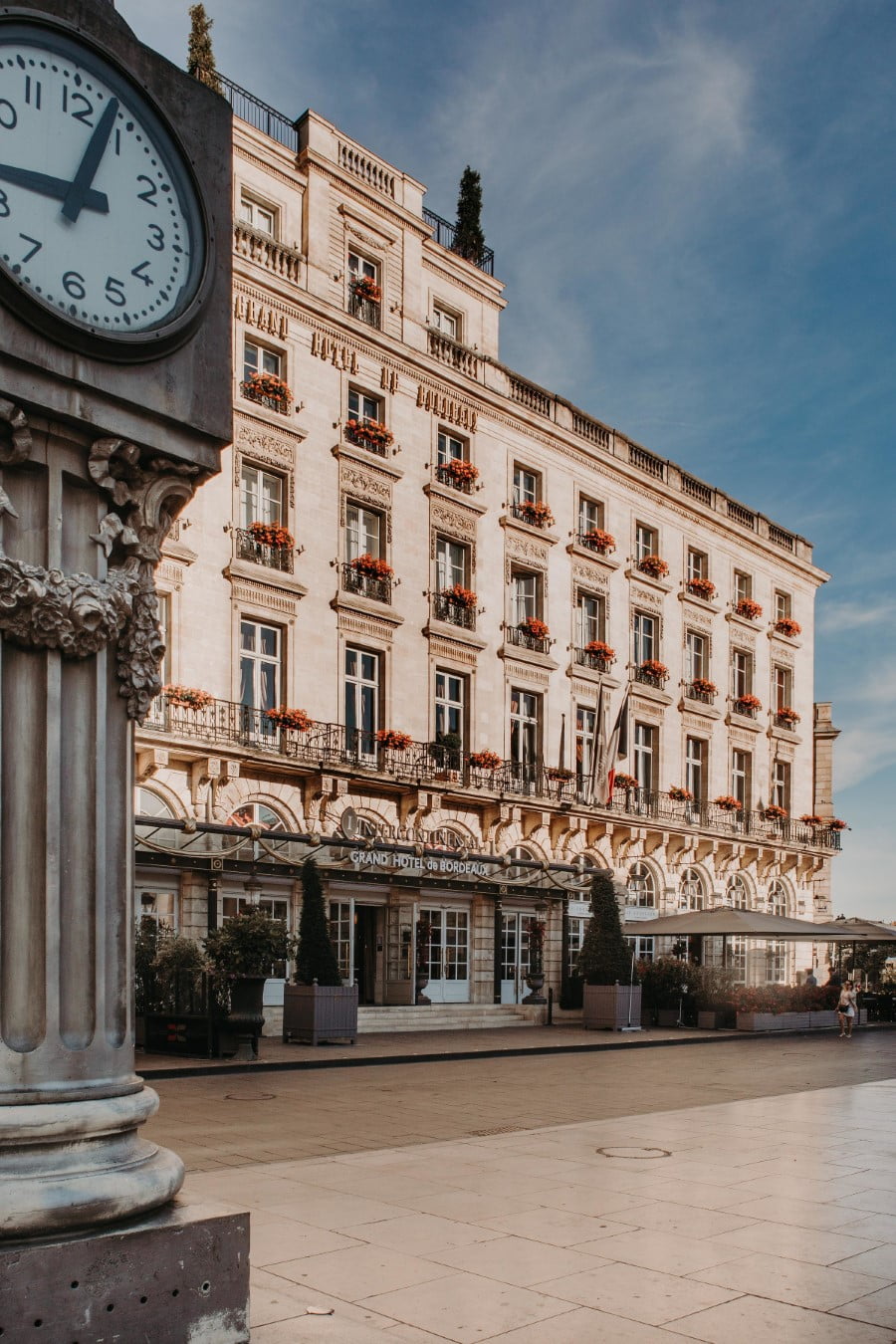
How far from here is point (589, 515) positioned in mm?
37031

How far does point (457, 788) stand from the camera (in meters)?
29.9

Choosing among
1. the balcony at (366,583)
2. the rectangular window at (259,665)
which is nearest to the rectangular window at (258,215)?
the balcony at (366,583)

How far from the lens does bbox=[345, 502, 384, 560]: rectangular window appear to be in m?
29.0

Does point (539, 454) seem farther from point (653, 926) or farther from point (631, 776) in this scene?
point (653, 926)

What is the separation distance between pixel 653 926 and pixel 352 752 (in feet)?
27.5

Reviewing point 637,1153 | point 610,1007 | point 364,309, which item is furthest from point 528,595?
point 637,1153

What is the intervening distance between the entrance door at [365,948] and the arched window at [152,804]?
5877mm

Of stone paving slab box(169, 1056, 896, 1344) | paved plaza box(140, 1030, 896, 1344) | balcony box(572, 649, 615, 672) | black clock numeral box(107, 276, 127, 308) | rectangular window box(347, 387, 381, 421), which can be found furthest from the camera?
balcony box(572, 649, 615, 672)

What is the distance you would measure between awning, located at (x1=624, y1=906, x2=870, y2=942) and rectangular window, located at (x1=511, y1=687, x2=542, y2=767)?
5057 mm

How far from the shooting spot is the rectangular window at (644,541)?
1516 inches

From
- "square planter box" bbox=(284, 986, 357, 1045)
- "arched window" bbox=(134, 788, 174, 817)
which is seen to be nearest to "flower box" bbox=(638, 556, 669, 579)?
"arched window" bbox=(134, 788, 174, 817)

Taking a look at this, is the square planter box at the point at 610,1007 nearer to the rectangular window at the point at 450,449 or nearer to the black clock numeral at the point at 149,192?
the rectangular window at the point at 450,449

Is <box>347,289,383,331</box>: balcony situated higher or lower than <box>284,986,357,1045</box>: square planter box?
higher

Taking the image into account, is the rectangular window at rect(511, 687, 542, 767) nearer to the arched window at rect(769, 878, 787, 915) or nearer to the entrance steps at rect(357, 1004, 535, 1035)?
the entrance steps at rect(357, 1004, 535, 1035)
